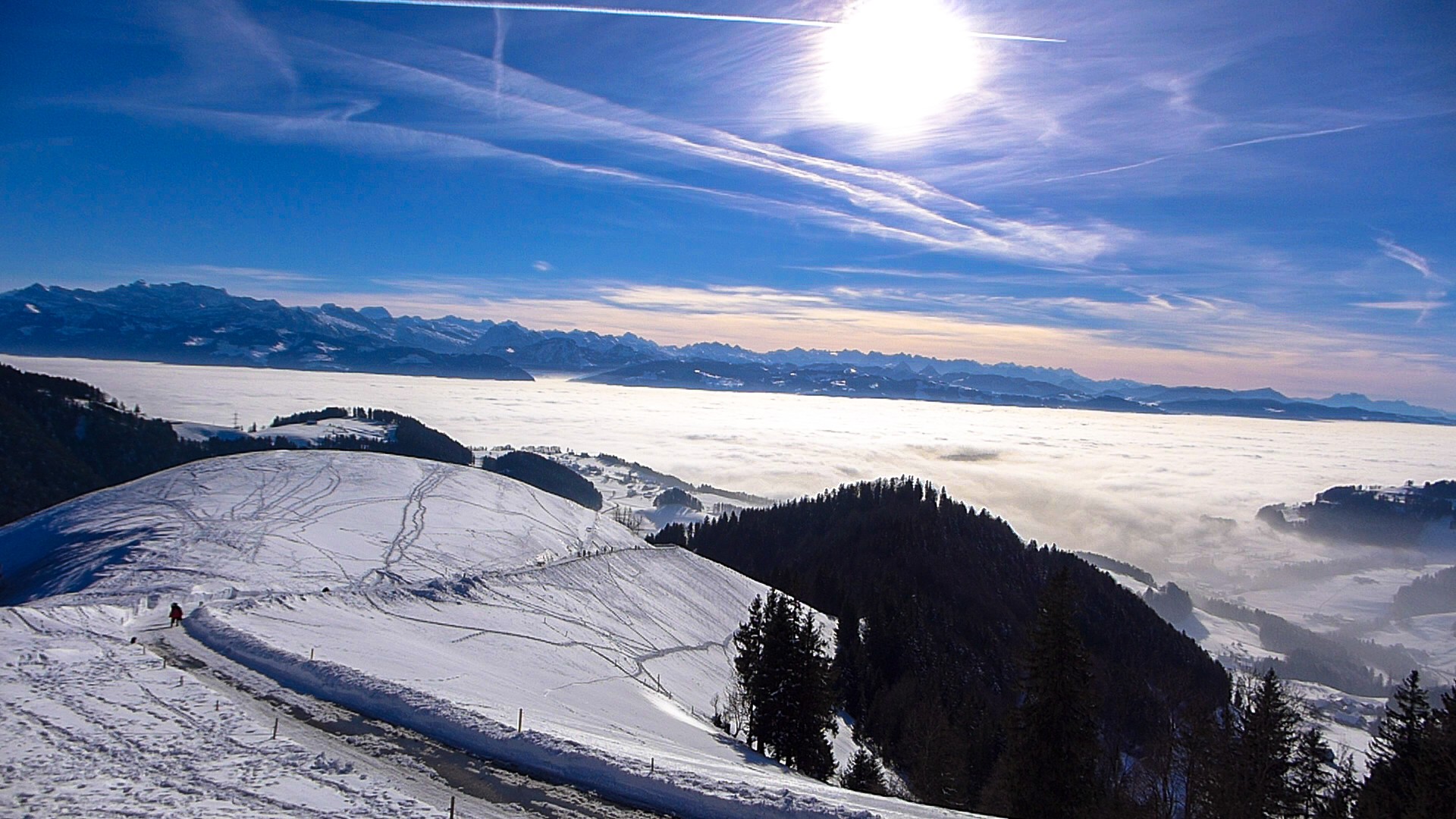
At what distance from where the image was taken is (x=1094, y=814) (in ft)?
78.8

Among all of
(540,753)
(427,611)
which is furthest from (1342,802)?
(427,611)

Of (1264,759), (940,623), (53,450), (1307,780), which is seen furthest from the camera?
(53,450)

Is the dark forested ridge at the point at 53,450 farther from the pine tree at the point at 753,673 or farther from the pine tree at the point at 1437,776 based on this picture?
the pine tree at the point at 1437,776

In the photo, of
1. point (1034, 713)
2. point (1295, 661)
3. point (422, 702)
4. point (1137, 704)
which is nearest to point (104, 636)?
point (422, 702)

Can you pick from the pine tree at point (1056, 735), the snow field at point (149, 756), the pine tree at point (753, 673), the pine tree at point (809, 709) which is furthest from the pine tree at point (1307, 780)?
the snow field at point (149, 756)

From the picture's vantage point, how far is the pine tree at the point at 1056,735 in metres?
23.6

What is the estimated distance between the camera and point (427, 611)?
42.0 meters

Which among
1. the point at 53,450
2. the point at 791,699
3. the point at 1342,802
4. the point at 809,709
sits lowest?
the point at 53,450

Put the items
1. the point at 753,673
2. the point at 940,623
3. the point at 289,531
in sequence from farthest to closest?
the point at 940,623, the point at 289,531, the point at 753,673

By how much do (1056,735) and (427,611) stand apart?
3623 cm

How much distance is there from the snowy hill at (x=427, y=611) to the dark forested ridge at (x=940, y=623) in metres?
10.8

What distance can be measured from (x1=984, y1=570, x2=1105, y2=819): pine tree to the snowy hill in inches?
377

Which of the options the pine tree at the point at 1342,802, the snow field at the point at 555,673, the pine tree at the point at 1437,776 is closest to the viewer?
the snow field at the point at 555,673

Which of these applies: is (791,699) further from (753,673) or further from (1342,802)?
(1342,802)
